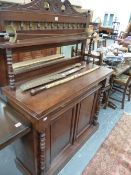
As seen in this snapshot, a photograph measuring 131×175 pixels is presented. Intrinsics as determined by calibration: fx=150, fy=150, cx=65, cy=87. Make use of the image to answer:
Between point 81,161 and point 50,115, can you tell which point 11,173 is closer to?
point 81,161

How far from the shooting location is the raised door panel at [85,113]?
1.65 meters

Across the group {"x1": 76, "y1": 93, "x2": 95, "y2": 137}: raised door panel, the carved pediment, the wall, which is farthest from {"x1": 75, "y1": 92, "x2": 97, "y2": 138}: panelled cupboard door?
the wall

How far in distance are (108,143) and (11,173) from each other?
4.12ft

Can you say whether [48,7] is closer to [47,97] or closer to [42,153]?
[47,97]

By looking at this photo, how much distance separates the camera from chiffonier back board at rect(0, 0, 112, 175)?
1048 millimetres

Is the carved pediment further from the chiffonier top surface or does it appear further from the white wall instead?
the white wall

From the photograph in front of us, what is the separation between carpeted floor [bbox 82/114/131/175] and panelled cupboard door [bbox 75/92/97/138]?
359 millimetres

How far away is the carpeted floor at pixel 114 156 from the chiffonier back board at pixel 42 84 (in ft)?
0.91

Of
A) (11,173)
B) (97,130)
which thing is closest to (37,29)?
(11,173)

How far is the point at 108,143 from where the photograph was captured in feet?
6.71

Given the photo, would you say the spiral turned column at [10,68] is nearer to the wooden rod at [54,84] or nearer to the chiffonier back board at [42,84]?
the chiffonier back board at [42,84]

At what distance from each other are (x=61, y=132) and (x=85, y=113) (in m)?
0.45

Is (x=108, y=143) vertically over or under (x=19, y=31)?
under

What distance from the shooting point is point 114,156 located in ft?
6.11
